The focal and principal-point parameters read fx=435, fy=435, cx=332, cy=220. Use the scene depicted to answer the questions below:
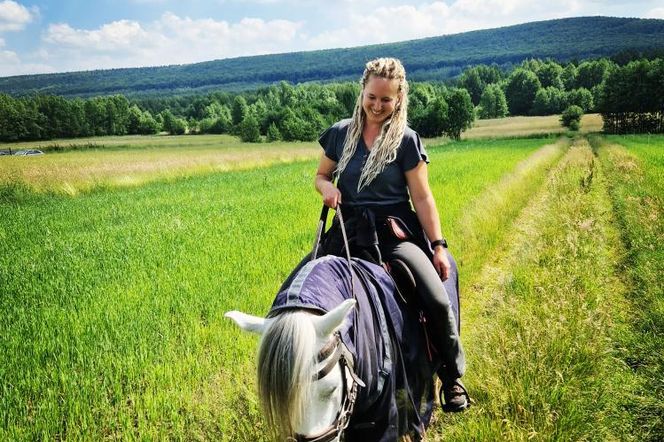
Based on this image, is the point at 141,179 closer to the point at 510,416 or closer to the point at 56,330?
the point at 56,330

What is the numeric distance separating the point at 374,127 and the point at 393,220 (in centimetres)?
67

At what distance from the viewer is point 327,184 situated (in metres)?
Answer: 3.13

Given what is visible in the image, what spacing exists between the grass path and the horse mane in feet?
6.27

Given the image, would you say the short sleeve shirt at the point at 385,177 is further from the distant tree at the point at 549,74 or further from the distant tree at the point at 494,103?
the distant tree at the point at 549,74

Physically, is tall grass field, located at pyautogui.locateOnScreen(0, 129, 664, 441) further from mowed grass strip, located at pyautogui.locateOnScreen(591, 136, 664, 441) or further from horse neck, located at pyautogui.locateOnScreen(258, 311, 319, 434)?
horse neck, located at pyautogui.locateOnScreen(258, 311, 319, 434)

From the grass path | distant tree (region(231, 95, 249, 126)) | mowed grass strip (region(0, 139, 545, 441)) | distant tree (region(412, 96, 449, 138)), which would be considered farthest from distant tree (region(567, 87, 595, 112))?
the grass path

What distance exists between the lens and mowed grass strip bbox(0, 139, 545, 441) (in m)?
3.53

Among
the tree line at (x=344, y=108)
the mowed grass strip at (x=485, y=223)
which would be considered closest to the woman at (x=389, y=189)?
the mowed grass strip at (x=485, y=223)

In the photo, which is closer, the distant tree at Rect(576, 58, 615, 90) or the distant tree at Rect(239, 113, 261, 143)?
the distant tree at Rect(239, 113, 261, 143)

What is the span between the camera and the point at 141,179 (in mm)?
22594

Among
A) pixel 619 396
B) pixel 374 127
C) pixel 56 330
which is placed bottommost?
pixel 619 396

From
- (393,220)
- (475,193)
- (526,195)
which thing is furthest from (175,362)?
(526,195)

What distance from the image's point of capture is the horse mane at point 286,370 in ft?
5.90

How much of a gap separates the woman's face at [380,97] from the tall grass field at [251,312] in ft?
7.80
